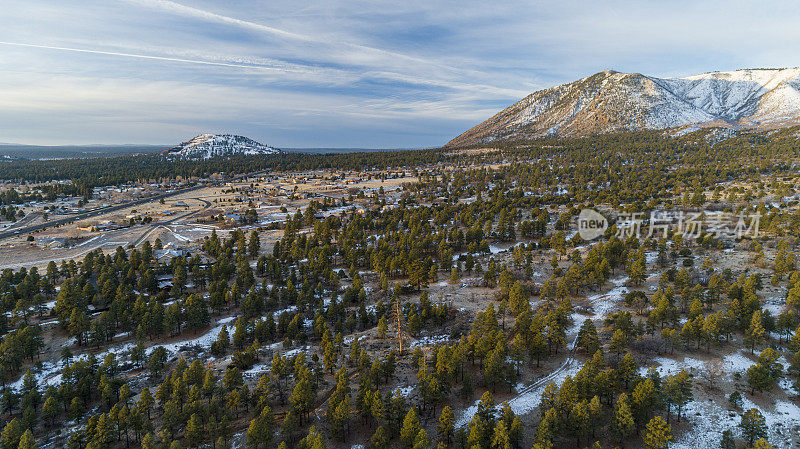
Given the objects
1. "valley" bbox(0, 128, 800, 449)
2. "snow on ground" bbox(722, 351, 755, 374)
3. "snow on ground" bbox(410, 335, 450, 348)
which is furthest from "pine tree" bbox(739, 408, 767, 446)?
"snow on ground" bbox(410, 335, 450, 348)

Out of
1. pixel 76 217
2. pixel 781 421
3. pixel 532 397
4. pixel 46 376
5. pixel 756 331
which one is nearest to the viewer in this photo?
pixel 781 421

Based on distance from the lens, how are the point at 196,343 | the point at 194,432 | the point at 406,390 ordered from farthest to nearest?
the point at 196,343, the point at 406,390, the point at 194,432

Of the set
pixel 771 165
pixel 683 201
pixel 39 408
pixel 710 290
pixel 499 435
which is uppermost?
pixel 771 165

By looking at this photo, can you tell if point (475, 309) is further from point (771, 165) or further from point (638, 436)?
point (771, 165)

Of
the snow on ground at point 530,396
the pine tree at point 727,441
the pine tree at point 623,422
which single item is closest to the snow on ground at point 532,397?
the snow on ground at point 530,396

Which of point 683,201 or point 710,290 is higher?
point 683,201

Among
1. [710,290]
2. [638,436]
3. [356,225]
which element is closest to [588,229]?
[710,290]

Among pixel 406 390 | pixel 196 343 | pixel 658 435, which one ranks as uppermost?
pixel 658 435

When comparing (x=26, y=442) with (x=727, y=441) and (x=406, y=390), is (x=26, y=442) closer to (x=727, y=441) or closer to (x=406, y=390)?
(x=406, y=390)

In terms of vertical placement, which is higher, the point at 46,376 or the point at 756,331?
the point at 756,331

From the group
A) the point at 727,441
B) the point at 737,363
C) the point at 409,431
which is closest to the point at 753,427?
the point at 727,441
